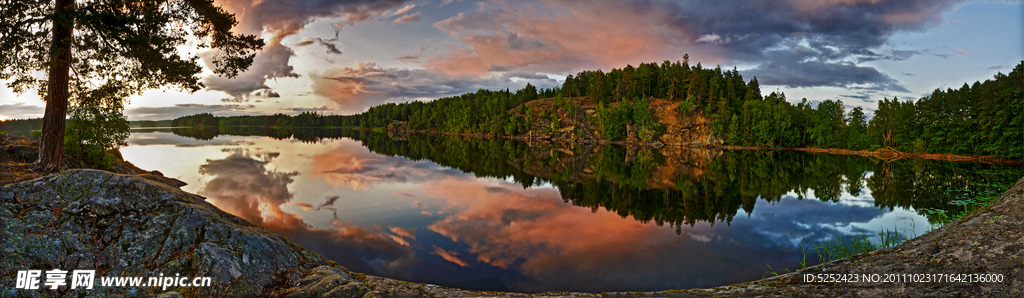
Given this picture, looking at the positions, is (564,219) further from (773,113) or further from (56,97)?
(773,113)

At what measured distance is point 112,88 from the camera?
15570 mm

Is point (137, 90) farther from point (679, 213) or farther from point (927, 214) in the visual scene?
point (927, 214)

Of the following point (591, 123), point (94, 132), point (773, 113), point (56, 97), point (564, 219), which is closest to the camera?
point (56, 97)

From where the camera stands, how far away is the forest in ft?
176

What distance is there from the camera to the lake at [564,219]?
38.9ft

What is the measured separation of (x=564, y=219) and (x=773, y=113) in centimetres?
10208

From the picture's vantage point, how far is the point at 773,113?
3807 inches

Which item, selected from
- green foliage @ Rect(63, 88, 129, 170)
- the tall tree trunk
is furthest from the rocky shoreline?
green foliage @ Rect(63, 88, 129, 170)

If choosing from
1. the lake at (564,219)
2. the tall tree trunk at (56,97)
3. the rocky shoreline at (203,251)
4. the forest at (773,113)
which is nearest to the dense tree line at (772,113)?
the forest at (773,113)

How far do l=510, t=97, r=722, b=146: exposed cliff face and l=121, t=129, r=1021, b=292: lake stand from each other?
244 feet

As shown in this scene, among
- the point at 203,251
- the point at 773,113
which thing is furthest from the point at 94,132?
the point at 773,113

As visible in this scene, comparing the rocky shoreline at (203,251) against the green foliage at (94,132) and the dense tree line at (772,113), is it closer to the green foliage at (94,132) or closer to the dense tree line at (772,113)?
the green foliage at (94,132)

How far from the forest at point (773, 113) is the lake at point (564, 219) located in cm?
3689

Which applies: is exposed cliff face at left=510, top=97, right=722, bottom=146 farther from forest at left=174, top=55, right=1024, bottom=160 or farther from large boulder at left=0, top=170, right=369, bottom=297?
large boulder at left=0, top=170, right=369, bottom=297
